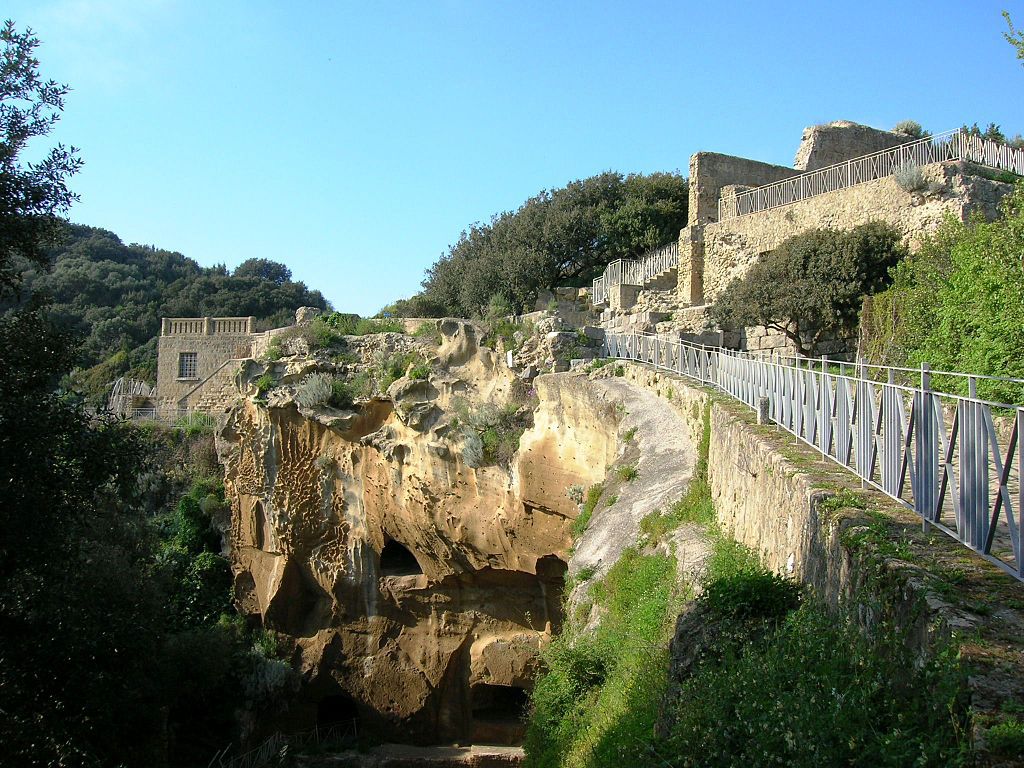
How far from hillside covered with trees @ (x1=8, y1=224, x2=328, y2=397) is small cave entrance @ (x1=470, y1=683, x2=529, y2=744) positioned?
964 inches

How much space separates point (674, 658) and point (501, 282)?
2419 cm

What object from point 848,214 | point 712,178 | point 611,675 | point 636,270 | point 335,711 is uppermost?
point 712,178

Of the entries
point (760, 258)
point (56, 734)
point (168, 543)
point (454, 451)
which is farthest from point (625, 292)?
point (56, 734)

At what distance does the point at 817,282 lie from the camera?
17.7m

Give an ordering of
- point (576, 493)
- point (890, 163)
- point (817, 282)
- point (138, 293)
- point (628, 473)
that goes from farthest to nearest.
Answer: point (138, 293) → point (890, 163) → point (817, 282) → point (576, 493) → point (628, 473)

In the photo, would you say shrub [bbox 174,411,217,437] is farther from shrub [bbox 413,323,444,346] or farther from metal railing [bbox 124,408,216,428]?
shrub [bbox 413,323,444,346]

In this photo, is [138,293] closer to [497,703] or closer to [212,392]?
[212,392]

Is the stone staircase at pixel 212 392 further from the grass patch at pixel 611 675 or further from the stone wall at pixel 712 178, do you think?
the grass patch at pixel 611 675

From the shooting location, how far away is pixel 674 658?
6051mm

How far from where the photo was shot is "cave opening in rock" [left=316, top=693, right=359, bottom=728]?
21.3 meters

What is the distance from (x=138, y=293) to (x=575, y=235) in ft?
118

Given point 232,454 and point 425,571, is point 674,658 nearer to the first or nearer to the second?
point 425,571

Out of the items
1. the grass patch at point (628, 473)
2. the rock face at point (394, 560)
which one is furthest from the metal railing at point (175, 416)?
the grass patch at point (628, 473)

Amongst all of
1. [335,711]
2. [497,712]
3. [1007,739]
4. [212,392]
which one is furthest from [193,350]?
[1007,739]
